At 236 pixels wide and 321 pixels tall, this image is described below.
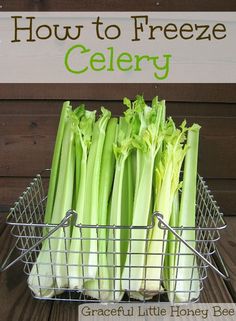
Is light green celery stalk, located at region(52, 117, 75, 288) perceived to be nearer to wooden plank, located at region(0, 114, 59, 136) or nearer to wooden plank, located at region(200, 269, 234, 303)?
wooden plank, located at region(200, 269, 234, 303)

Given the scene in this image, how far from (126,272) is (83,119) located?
286mm

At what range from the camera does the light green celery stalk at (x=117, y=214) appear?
2.29 feet

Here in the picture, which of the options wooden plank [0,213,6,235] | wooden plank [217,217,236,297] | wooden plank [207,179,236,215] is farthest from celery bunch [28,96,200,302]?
wooden plank [207,179,236,215]

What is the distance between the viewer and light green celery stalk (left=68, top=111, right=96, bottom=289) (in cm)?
70

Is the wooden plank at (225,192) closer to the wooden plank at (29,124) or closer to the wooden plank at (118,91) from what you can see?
the wooden plank at (118,91)

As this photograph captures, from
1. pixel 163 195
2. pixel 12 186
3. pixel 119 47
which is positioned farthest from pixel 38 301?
pixel 119 47

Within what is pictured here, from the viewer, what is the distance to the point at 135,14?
1.08 m

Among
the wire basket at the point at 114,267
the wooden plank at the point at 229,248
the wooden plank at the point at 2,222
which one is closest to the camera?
the wire basket at the point at 114,267

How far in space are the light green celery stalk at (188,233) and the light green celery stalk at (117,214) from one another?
96mm

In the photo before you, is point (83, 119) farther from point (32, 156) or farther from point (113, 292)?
point (32, 156)

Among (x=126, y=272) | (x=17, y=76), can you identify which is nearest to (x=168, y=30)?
(x=17, y=76)

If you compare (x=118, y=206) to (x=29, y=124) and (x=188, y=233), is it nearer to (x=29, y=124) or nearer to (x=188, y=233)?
(x=188, y=233)
